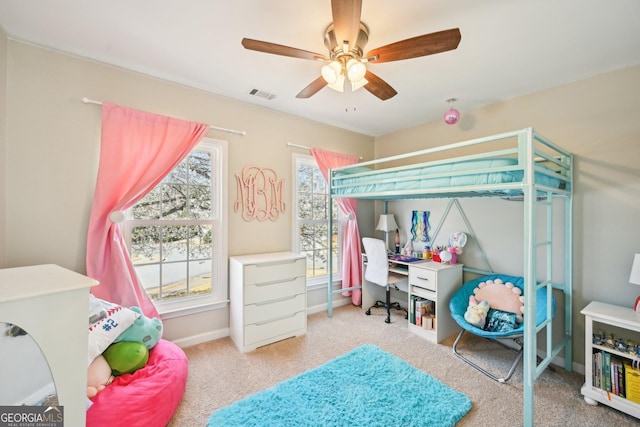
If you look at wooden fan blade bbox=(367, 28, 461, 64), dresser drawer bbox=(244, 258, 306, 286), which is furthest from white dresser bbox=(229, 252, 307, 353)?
wooden fan blade bbox=(367, 28, 461, 64)

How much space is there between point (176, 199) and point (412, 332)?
279cm

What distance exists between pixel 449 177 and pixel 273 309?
1.98 m

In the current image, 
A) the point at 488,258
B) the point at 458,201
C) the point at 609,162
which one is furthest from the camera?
the point at 458,201

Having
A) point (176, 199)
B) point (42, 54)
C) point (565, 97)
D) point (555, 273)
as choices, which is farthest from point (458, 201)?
point (42, 54)

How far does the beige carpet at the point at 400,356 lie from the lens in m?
1.64

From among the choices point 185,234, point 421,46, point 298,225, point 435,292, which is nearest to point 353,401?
point 435,292

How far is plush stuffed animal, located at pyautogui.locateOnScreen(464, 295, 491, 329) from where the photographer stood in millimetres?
2322

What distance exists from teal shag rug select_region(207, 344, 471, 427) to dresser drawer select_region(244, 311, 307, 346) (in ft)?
1.92

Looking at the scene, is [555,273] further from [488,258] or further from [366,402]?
[366,402]

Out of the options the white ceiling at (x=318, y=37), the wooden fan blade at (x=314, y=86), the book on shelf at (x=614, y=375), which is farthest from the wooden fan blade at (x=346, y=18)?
the book on shelf at (x=614, y=375)

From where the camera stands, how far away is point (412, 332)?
2.78m

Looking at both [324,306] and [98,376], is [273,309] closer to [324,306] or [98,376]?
[324,306]

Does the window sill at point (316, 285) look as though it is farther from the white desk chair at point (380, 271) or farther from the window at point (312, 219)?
the white desk chair at point (380, 271)

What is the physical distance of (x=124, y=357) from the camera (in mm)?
1632
